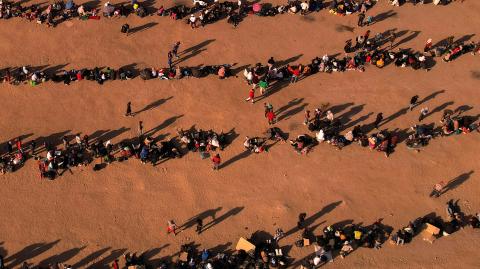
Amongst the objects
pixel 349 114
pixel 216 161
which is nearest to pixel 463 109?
pixel 349 114

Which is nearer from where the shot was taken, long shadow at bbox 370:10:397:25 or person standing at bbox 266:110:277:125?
person standing at bbox 266:110:277:125

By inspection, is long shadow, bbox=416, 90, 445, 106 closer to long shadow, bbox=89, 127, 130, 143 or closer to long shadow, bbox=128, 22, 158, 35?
long shadow, bbox=89, 127, 130, 143

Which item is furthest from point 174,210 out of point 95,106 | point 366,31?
→ point 366,31

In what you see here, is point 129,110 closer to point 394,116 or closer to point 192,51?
point 192,51

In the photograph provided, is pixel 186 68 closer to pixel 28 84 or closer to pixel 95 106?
pixel 95 106

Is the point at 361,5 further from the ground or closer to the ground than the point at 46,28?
closer to the ground

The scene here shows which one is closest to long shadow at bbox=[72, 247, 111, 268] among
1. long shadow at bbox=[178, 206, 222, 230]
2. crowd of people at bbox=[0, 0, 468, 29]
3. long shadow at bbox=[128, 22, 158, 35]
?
long shadow at bbox=[178, 206, 222, 230]
